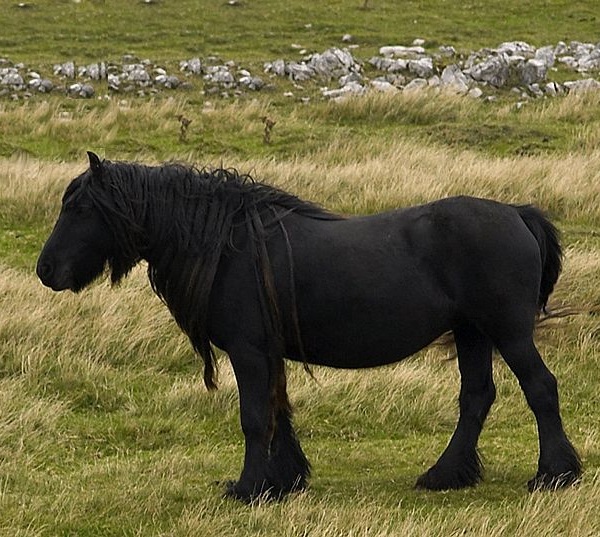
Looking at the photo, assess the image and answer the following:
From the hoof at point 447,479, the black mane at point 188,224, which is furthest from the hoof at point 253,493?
the hoof at point 447,479

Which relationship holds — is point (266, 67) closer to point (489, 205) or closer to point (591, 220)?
point (591, 220)

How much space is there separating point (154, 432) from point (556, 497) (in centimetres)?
302

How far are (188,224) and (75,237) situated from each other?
604 mm

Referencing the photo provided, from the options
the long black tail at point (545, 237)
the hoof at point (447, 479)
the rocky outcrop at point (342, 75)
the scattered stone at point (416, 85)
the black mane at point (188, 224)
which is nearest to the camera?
the black mane at point (188, 224)

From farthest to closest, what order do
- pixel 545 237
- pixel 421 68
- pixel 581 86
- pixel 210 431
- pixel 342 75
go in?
pixel 342 75 → pixel 421 68 → pixel 581 86 → pixel 210 431 → pixel 545 237

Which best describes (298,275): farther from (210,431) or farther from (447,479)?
(210,431)

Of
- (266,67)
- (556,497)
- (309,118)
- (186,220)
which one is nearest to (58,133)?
(309,118)

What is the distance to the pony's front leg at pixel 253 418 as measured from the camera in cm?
612

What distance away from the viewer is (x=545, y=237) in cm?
643

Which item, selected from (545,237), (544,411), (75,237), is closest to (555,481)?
(544,411)

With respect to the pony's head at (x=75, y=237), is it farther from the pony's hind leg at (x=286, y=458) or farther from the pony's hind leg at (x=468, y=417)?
the pony's hind leg at (x=468, y=417)

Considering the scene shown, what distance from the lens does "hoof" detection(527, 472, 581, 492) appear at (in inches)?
244

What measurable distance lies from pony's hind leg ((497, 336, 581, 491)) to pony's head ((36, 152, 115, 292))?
225cm

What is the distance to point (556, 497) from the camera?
19.4ft
